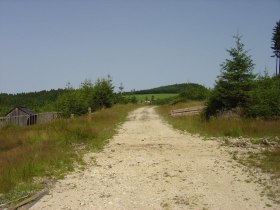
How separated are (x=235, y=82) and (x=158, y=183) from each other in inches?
606

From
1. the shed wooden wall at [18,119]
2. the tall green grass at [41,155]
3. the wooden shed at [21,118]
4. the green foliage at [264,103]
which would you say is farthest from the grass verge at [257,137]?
the wooden shed at [21,118]

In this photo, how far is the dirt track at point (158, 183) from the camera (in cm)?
773

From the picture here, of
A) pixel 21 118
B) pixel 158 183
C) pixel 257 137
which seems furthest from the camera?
pixel 21 118

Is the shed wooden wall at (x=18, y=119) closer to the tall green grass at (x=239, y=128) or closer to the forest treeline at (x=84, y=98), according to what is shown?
the forest treeline at (x=84, y=98)

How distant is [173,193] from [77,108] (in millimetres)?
33352

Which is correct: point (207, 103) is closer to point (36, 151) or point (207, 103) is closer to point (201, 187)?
point (36, 151)

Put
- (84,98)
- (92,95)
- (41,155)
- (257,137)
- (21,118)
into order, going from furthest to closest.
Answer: (92,95) → (84,98) → (21,118) → (257,137) → (41,155)

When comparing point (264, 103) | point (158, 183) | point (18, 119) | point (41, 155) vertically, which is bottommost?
point (158, 183)

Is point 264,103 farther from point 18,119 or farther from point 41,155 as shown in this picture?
point 18,119

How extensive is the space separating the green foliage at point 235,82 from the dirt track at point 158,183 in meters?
9.89

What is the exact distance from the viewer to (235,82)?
2339 cm

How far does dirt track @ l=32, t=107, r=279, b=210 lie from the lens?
773 centimetres

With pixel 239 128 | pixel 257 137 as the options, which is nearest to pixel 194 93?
pixel 239 128

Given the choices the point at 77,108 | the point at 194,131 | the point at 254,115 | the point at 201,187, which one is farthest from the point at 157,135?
the point at 77,108
